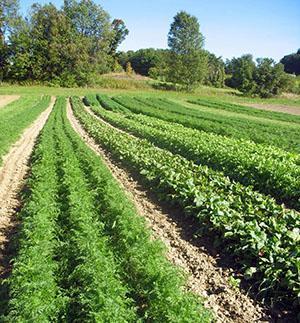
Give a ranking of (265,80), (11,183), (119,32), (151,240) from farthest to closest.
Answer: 1. (119,32)
2. (265,80)
3. (11,183)
4. (151,240)

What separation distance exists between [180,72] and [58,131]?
5435 cm

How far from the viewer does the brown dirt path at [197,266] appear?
6.34 metres

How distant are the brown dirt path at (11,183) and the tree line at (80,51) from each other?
49590 mm

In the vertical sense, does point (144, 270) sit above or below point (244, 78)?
below

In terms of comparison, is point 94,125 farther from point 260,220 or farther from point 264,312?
point 264,312

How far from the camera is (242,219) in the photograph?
8.77 m

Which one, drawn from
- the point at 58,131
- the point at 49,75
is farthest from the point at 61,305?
the point at 49,75

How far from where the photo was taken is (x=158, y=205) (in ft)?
37.0

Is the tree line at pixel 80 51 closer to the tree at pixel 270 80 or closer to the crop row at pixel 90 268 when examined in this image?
the tree at pixel 270 80

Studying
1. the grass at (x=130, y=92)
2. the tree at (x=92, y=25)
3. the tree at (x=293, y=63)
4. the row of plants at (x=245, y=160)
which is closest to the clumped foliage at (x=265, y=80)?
the grass at (x=130, y=92)

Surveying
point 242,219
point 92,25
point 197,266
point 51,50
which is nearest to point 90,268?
point 197,266

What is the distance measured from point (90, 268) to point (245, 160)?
8904mm

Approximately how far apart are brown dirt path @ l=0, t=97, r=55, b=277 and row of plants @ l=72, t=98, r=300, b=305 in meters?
4.16

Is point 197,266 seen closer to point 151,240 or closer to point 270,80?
point 151,240
